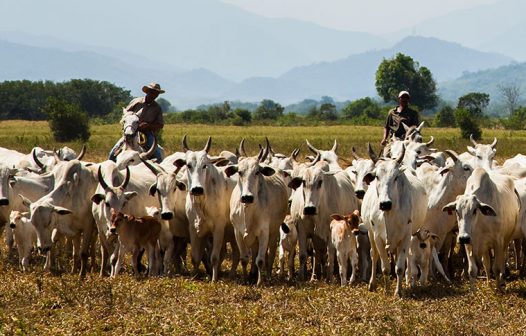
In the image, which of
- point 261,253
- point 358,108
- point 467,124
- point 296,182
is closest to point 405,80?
point 358,108

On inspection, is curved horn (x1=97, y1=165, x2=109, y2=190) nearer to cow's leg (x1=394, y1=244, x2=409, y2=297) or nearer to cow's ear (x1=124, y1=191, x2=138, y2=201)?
cow's ear (x1=124, y1=191, x2=138, y2=201)

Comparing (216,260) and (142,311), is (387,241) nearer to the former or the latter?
(216,260)

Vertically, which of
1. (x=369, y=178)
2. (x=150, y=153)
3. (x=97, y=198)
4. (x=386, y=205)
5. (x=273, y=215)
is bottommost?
(x=273, y=215)

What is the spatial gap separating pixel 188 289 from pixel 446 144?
2665cm

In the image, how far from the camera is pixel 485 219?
11.7 meters

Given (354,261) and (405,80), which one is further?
(405,80)

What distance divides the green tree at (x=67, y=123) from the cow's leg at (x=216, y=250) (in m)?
29.7

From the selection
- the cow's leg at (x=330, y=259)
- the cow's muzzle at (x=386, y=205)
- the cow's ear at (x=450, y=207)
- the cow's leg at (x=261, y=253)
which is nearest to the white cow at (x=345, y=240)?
the cow's leg at (x=330, y=259)

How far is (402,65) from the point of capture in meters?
88.2

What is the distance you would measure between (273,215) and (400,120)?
179 inches

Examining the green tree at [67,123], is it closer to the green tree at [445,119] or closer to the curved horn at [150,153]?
the curved horn at [150,153]

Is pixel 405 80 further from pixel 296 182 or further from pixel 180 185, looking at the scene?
pixel 180 185

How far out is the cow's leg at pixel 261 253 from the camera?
12.3m

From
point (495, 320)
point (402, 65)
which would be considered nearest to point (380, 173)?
point (495, 320)
